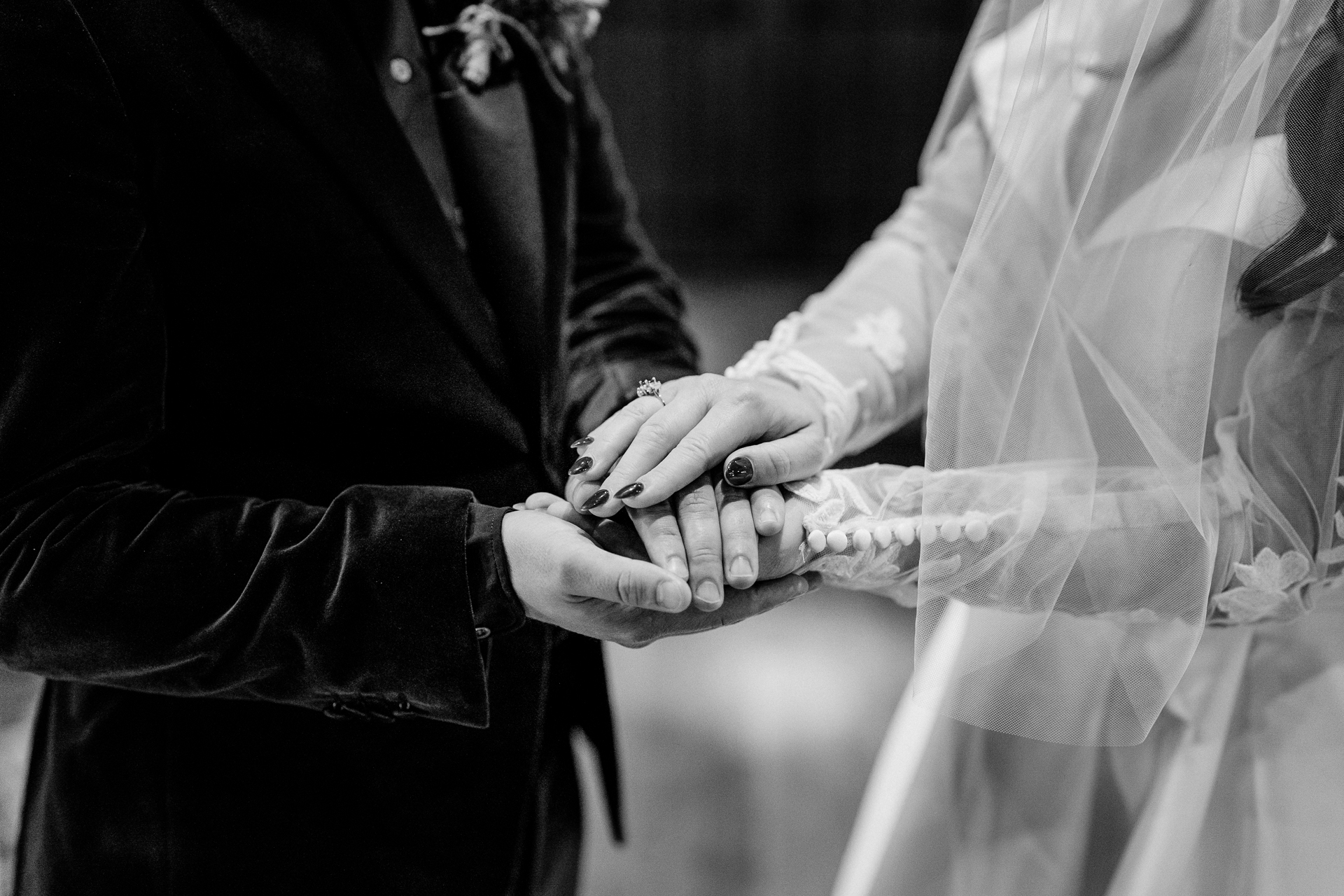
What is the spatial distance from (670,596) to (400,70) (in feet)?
1.68

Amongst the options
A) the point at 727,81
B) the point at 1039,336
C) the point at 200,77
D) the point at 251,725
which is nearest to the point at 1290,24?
the point at 1039,336

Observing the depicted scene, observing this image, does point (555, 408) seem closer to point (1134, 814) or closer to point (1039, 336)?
point (1039, 336)

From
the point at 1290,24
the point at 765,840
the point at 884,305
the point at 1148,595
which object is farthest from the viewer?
the point at 765,840

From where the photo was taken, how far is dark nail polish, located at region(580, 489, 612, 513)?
0.85m

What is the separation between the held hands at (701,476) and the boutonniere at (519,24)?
0.34m

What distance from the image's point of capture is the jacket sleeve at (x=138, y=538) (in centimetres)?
76

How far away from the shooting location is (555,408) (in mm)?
987

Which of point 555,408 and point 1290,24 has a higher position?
point 1290,24

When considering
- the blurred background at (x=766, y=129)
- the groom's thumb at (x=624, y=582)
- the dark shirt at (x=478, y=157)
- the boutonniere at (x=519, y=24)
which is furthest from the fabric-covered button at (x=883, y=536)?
the blurred background at (x=766, y=129)

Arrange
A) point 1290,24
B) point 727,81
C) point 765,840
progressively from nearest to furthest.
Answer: point 1290,24, point 765,840, point 727,81

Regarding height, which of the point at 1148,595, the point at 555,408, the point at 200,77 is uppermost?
the point at 200,77

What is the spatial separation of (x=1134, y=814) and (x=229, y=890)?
833 millimetres

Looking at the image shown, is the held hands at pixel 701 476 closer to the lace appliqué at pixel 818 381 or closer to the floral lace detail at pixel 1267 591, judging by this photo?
the lace appliqué at pixel 818 381

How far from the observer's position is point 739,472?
2.97ft
